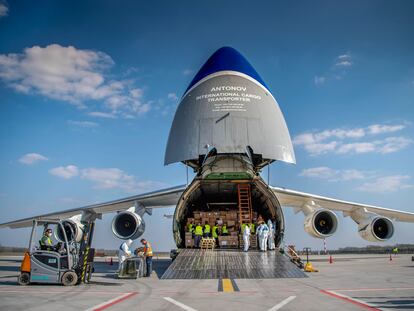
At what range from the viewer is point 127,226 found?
13.1 m

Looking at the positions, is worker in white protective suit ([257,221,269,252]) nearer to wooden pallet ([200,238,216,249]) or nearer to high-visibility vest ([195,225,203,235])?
wooden pallet ([200,238,216,249])

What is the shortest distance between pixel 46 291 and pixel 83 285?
1175 millimetres

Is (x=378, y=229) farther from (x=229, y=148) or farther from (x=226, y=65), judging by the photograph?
(x=226, y=65)

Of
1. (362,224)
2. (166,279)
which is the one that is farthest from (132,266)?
(362,224)

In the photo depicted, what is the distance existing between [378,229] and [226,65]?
8.67 meters

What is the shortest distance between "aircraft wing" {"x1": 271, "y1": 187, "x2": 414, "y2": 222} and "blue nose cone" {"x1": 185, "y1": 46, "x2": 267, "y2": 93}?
15.6 ft

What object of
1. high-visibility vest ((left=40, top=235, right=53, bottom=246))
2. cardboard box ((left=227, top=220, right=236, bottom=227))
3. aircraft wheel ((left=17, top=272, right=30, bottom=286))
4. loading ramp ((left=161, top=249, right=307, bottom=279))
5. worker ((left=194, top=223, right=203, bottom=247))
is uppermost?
cardboard box ((left=227, top=220, right=236, bottom=227))

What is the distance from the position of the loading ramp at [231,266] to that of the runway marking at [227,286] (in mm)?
379

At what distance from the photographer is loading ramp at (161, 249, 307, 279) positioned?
8.88 meters

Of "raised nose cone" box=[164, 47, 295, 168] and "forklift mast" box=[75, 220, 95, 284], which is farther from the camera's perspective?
"raised nose cone" box=[164, 47, 295, 168]

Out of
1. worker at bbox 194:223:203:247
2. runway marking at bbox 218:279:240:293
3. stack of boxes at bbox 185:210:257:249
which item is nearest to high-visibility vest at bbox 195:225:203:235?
worker at bbox 194:223:203:247

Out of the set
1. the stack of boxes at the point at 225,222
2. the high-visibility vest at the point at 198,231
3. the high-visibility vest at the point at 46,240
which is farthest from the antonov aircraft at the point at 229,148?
the high-visibility vest at the point at 46,240

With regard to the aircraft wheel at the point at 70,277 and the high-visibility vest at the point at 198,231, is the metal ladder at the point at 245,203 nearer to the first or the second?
the high-visibility vest at the point at 198,231

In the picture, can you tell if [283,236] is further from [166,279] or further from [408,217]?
[408,217]
